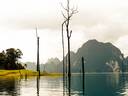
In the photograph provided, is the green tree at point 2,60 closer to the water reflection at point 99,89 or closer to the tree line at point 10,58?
the tree line at point 10,58

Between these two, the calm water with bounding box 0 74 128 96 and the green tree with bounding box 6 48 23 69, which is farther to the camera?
the green tree with bounding box 6 48 23 69

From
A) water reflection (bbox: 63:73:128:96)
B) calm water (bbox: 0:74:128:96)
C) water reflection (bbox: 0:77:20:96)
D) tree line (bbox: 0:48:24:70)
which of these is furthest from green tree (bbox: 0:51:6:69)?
water reflection (bbox: 0:77:20:96)

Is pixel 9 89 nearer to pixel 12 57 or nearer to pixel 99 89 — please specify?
pixel 99 89

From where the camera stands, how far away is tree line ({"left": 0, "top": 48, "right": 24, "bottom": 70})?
570 ft

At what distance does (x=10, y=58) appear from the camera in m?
176

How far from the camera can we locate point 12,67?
17750 cm

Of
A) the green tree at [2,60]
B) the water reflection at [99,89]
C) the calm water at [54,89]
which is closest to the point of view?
the calm water at [54,89]

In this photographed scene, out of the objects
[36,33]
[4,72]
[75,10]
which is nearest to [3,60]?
[4,72]

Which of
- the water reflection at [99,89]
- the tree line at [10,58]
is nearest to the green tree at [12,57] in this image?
the tree line at [10,58]

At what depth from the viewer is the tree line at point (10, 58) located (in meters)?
174

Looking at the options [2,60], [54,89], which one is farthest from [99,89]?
[2,60]

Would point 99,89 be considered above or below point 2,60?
below

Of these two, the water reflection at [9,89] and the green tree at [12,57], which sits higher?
the green tree at [12,57]

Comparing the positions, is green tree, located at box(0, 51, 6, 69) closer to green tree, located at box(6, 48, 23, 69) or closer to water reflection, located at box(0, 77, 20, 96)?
green tree, located at box(6, 48, 23, 69)
